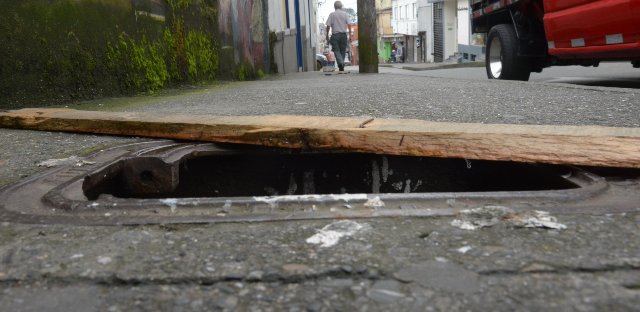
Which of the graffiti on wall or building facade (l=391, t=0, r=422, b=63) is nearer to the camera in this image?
the graffiti on wall

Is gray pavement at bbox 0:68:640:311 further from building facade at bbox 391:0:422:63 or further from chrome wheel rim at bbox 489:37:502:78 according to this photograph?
building facade at bbox 391:0:422:63

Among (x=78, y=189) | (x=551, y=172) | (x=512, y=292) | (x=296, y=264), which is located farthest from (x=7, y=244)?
(x=551, y=172)

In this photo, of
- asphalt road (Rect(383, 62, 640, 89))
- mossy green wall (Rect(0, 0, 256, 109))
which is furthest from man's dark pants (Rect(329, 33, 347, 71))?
mossy green wall (Rect(0, 0, 256, 109))

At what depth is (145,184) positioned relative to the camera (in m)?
2.11

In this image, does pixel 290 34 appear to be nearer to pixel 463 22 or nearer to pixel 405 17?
pixel 463 22

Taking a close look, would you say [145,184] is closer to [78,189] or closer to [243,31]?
[78,189]

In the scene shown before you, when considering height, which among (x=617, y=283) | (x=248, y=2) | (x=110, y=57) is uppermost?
(x=248, y=2)

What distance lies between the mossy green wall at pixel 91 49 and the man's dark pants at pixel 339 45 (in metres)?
6.00

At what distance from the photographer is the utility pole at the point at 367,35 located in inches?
389

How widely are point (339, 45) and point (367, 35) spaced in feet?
8.33

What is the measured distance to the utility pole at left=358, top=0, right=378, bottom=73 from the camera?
9.88 metres

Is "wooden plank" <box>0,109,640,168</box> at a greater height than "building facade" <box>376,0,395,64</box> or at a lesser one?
lesser

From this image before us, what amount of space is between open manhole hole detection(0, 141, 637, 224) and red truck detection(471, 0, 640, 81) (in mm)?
3216

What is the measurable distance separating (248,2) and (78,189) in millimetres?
8578
